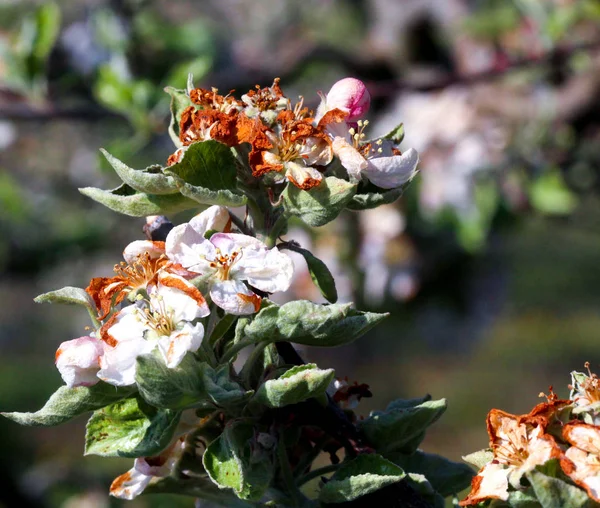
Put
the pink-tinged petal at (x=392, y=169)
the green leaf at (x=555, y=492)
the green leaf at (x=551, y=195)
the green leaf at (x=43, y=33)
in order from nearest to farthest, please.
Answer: the green leaf at (x=555, y=492)
the pink-tinged petal at (x=392, y=169)
the green leaf at (x=43, y=33)
the green leaf at (x=551, y=195)

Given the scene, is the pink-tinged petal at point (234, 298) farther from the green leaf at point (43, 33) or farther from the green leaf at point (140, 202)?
the green leaf at point (43, 33)

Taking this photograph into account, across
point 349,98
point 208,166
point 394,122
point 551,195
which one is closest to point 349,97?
point 349,98

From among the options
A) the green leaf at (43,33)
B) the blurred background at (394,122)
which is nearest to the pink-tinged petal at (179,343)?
the blurred background at (394,122)

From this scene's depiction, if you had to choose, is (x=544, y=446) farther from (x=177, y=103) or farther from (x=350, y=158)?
(x=177, y=103)

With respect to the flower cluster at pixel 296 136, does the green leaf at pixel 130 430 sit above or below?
below

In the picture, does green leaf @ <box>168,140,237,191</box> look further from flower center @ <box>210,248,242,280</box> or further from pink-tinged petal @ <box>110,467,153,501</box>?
pink-tinged petal @ <box>110,467,153,501</box>

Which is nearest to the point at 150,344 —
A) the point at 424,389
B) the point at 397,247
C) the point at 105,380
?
the point at 105,380

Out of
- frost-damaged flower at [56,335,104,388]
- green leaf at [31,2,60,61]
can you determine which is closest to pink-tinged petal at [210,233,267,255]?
frost-damaged flower at [56,335,104,388]
